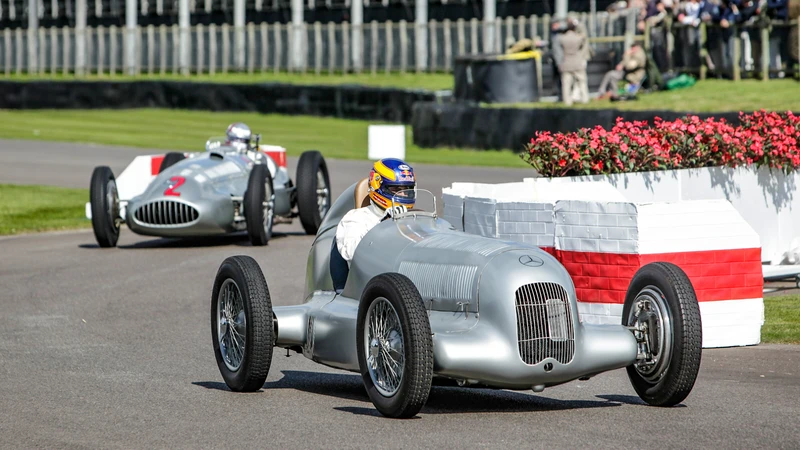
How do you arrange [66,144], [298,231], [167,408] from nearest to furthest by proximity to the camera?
1. [167,408]
2. [298,231]
3. [66,144]

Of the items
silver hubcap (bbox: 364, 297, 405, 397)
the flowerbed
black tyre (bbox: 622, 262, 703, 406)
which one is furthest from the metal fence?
silver hubcap (bbox: 364, 297, 405, 397)

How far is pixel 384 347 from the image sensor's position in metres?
7.11

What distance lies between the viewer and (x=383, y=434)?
22.1 ft

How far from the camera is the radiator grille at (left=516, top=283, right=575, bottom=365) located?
6.89 m

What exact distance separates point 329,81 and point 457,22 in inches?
199

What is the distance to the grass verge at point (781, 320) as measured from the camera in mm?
9781

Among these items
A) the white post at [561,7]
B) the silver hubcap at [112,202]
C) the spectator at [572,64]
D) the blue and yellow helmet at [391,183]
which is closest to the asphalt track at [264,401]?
the blue and yellow helmet at [391,183]

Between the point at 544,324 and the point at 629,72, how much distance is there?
2164 centimetres

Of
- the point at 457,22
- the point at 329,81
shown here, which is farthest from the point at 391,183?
the point at 329,81

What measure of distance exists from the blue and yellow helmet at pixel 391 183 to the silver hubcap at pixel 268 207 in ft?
25.0

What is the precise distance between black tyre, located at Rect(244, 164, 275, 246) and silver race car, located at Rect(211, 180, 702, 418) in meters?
7.56

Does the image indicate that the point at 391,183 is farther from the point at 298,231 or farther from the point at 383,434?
the point at 298,231

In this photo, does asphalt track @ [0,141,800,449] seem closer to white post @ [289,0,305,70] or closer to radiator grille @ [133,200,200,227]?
radiator grille @ [133,200,200,227]

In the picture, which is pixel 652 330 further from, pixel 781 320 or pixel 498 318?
pixel 781 320
